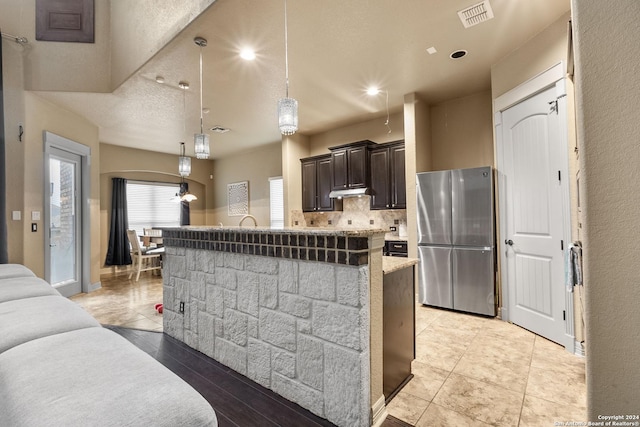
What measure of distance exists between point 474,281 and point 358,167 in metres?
2.48

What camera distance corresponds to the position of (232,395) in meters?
1.93

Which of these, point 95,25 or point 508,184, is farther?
point 95,25

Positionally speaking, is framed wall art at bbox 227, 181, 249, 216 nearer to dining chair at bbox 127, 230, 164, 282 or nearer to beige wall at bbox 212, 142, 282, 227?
beige wall at bbox 212, 142, 282, 227

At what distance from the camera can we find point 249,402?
1850 mm

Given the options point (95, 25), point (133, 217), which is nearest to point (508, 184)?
point (95, 25)

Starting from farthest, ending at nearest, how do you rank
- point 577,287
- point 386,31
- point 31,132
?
point 31,132, point 386,31, point 577,287

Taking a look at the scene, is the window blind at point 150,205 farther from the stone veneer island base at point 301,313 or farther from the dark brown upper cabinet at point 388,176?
the stone veneer island base at point 301,313

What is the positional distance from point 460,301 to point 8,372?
3.87 meters

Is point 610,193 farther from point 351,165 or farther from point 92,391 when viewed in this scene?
point 351,165

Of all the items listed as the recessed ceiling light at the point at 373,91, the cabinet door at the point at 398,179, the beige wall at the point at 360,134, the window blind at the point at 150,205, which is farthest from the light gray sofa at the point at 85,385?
the window blind at the point at 150,205

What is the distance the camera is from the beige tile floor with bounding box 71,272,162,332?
11.3 feet

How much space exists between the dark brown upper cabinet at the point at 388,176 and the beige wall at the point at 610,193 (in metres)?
3.58

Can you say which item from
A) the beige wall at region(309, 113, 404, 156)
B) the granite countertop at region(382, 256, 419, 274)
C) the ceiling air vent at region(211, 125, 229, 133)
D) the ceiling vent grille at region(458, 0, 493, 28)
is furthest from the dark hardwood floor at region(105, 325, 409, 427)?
the beige wall at region(309, 113, 404, 156)

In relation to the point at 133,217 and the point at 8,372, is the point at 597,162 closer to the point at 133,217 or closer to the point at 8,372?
the point at 8,372
